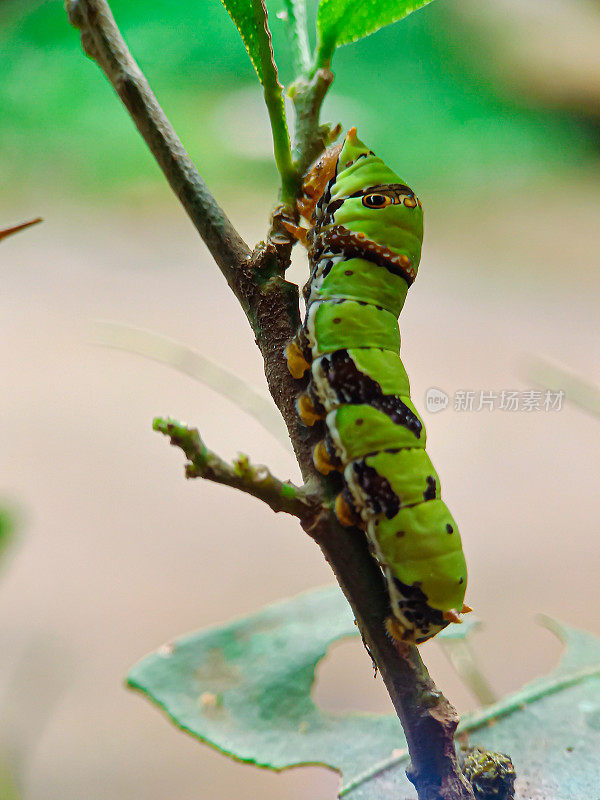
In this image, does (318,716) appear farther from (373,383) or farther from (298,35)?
(298,35)

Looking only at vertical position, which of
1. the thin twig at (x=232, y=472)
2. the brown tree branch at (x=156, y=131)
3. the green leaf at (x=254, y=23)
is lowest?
the thin twig at (x=232, y=472)

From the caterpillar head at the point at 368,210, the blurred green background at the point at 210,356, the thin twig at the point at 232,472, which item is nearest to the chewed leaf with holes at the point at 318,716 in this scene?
the thin twig at the point at 232,472

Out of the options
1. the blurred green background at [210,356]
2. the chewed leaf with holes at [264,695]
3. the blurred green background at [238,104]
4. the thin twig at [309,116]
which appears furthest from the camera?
the blurred green background at [238,104]

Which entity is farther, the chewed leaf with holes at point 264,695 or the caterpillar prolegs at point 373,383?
the chewed leaf with holes at point 264,695

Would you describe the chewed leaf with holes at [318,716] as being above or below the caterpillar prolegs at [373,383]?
below

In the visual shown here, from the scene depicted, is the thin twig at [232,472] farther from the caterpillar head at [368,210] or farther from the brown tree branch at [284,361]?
the caterpillar head at [368,210]

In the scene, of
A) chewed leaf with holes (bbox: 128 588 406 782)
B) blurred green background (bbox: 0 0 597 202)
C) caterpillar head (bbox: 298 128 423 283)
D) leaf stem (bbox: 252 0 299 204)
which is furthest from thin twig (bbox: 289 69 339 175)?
blurred green background (bbox: 0 0 597 202)

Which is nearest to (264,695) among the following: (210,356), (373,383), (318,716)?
(318,716)
